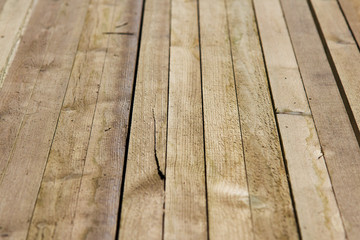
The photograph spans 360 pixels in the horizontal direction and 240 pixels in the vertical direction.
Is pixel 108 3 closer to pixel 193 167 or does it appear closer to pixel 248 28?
pixel 248 28

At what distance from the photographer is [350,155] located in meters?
1.57

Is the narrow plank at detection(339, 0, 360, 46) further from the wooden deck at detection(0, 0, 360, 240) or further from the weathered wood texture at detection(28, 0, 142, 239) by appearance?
the weathered wood texture at detection(28, 0, 142, 239)

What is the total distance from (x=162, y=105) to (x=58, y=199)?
56cm

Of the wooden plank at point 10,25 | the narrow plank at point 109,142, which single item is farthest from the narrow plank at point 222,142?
the wooden plank at point 10,25

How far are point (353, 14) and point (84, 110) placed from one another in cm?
149

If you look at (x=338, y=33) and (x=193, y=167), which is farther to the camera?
(x=338, y=33)

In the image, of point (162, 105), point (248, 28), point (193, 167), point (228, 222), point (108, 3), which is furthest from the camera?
point (108, 3)

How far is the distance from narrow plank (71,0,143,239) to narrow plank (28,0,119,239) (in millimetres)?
25

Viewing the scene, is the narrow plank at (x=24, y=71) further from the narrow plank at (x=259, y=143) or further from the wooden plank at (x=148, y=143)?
the narrow plank at (x=259, y=143)

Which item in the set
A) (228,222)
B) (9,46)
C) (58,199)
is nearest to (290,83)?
(228,222)

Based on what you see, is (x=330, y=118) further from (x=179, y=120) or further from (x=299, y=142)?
(x=179, y=120)

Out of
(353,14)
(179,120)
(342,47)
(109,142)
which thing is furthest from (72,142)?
(353,14)

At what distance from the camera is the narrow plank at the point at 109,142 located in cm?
134

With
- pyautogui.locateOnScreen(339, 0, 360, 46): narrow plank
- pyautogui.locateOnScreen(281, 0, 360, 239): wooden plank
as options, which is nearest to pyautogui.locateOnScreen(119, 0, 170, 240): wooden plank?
pyautogui.locateOnScreen(281, 0, 360, 239): wooden plank
